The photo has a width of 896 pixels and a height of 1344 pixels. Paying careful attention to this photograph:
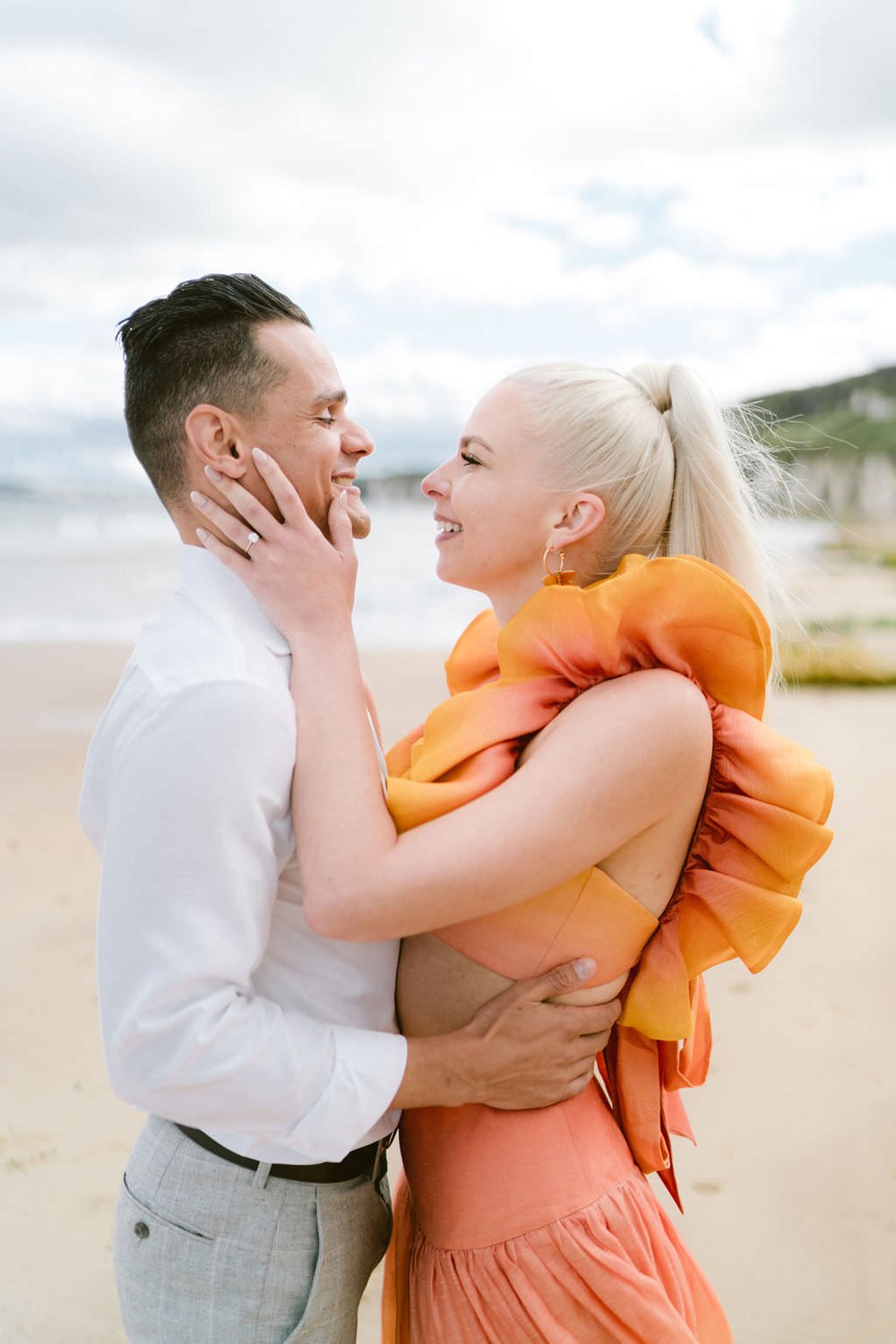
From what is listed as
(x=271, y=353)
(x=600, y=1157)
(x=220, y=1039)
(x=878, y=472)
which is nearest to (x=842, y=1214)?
(x=600, y=1157)

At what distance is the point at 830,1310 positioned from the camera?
3.46 m

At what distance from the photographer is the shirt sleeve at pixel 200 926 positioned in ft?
5.24

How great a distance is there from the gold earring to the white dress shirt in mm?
579

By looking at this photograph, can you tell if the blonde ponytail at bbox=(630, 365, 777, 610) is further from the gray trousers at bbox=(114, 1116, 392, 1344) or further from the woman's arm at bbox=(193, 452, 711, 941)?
the gray trousers at bbox=(114, 1116, 392, 1344)

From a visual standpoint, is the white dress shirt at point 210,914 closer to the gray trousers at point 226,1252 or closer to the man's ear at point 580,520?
the gray trousers at point 226,1252

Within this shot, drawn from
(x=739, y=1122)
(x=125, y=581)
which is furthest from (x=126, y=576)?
A: (x=739, y=1122)

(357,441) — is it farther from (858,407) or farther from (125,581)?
(858,407)

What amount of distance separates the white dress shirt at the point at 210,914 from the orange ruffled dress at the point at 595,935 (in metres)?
0.24

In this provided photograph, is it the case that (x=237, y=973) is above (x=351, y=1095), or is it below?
above

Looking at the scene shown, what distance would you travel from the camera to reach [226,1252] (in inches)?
69.8

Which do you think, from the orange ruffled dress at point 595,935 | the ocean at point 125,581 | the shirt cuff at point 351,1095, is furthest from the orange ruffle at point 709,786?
the ocean at point 125,581

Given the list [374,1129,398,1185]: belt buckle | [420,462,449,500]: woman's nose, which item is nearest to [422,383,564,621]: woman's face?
[420,462,449,500]: woman's nose

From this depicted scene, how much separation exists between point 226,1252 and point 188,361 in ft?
4.56

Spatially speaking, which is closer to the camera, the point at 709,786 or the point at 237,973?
the point at 237,973
